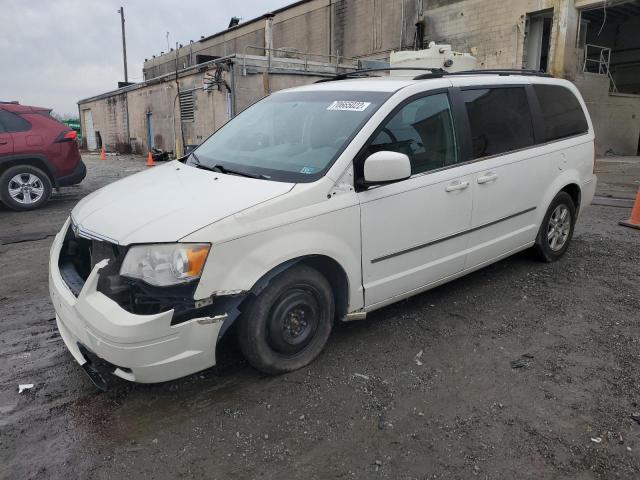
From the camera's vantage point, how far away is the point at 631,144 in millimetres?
18984

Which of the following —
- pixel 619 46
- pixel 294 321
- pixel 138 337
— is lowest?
pixel 294 321

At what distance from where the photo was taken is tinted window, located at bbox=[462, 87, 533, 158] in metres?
3.90

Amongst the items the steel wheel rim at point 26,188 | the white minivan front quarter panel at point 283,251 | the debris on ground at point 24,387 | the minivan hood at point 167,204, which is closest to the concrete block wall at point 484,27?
the steel wheel rim at point 26,188

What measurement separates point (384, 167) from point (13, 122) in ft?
25.6

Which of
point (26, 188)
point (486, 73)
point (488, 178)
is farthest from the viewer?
point (26, 188)

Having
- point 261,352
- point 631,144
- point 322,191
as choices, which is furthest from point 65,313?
point 631,144

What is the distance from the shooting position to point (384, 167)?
3.02 meters

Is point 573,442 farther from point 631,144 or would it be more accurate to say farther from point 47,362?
point 631,144

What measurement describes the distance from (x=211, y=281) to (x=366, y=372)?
3.89ft

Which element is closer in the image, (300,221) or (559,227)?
(300,221)

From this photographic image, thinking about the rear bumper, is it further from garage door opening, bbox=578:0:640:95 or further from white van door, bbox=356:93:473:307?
garage door opening, bbox=578:0:640:95

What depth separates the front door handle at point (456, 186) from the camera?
3622 millimetres

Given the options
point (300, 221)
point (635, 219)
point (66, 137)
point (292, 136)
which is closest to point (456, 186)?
point (292, 136)

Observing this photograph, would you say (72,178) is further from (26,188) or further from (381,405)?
(381,405)
